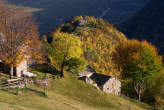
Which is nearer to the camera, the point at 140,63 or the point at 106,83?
the point at 106,83

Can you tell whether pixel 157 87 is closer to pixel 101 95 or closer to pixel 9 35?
pixel 101 95

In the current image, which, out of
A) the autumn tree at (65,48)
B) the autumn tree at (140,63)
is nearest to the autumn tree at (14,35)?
the autumn tree at (65,48)

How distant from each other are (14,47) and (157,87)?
44214 millimetres

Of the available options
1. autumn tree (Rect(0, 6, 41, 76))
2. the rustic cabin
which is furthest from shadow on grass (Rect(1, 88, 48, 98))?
the rustic cabin

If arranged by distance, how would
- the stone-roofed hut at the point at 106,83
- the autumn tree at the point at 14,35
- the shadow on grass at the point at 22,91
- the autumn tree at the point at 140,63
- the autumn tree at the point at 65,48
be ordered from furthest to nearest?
the autumn tree at the point at 140,63 < the stone-roofed hut at the point at 106,83 < the autumn tree at the point at 65,48 < the autumn tree at the point at 14,35 < the shadow on grass at the point at 22,91

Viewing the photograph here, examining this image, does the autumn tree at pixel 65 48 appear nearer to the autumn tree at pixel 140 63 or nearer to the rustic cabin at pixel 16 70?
the rustic cabin at pixel 16 70

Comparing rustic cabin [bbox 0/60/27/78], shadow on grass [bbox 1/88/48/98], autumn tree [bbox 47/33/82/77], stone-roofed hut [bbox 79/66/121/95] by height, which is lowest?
stone-roofed hut [bbox 79/66/121/95]

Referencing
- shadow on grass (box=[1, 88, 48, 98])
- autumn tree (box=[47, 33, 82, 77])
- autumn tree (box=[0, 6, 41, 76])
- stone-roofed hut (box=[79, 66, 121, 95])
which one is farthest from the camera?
stone-roofed hut (box=[79, 66, 121, 95])

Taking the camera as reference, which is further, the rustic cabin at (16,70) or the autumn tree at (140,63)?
the autumn tree at (140,63)

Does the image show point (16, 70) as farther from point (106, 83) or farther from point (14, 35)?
point (106, 83)

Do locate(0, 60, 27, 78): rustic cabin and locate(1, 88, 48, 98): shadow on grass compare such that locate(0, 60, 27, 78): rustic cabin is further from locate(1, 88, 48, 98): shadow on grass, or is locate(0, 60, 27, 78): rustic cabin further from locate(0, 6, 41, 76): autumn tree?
locate(1, 88, 48, 98): shadow on grass

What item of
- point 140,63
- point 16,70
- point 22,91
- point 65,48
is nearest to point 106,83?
point 140,63

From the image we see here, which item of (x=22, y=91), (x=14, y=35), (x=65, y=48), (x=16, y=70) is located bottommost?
(x=22, y=91)

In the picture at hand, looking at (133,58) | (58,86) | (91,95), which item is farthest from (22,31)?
(133,58)
